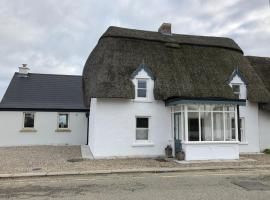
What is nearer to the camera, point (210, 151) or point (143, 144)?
point (210, 151)

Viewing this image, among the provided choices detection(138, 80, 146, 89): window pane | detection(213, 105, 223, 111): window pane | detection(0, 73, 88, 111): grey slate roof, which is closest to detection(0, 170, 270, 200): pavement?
detection(213, 105, 223, 111): window pane

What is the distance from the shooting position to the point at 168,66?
17531 mm

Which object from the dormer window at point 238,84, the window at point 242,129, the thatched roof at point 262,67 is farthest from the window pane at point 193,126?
the thatched roof at point 262,67

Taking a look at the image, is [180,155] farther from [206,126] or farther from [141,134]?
[141,134]

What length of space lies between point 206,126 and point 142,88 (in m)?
4.70

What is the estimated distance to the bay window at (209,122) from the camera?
15.0 meters

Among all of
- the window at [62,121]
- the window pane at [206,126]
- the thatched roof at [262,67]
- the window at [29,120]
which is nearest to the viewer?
the window pane at [206,126]

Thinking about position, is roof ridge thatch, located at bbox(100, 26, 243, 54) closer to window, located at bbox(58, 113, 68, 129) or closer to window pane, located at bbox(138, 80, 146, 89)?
window pane, located at bbox(138, 80, 146, 89)

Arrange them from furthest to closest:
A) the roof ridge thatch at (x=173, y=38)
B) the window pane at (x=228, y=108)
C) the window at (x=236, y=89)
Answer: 1. the roof ridge thatch at (x=173, y=38)
2. the window at (x=236, y=89)
3. the window pane at (x=228, y=108)

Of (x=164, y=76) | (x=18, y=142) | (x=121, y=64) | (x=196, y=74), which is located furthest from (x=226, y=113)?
(x=18, y=142)

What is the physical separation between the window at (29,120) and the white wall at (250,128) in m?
17.6

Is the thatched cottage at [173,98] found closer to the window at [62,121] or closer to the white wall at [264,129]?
the white wall at [264,129]

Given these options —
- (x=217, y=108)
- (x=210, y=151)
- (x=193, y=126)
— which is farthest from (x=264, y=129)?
(x=193, y=126)

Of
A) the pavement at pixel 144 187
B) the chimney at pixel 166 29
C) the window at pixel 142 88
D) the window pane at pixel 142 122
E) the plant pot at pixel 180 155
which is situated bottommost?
the pavement at pixel 144 187
